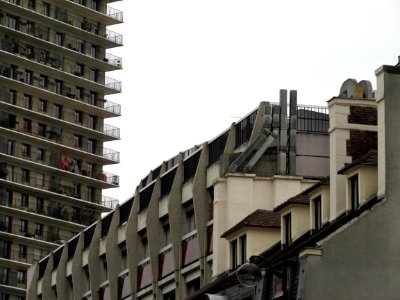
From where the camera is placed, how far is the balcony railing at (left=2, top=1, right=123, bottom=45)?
18638 cm

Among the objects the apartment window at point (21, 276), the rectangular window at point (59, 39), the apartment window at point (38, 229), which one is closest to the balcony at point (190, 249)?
the apartment window at point (21, 276)

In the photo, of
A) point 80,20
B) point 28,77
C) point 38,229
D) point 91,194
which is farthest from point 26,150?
point 80,20

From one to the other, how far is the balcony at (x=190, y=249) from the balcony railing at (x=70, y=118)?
10503 cm

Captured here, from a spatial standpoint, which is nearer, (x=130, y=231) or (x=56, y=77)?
(x=130, y=231)

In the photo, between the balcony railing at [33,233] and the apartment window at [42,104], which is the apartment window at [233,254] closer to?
the balcony railing at [33,233]

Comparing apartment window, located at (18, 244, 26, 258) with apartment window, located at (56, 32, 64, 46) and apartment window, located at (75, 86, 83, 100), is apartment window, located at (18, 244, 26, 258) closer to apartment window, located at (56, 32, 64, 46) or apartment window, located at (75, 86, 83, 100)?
apartment window, located at (75, 86, 83, 100)

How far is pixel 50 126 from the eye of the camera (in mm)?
181625

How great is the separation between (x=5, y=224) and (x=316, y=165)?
107676 millimetres

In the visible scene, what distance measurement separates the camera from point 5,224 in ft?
571

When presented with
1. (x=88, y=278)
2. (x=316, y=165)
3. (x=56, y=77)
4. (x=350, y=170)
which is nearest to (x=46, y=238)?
(x=56, y=77)

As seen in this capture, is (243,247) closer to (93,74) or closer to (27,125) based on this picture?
(27,125)

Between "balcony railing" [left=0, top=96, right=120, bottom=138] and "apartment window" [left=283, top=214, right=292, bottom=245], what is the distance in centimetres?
12300

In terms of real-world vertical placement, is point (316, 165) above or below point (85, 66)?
below

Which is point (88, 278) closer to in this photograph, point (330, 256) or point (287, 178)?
point (287, 178)
